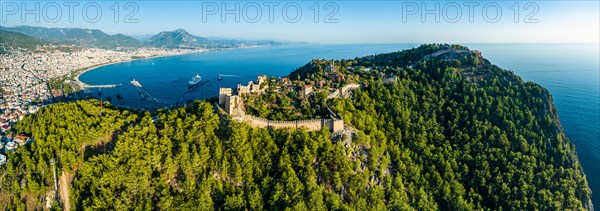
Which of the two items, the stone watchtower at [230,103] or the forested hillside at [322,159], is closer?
the forested hillside at [322,159]

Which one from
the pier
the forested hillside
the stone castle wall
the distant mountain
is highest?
the distant mountain

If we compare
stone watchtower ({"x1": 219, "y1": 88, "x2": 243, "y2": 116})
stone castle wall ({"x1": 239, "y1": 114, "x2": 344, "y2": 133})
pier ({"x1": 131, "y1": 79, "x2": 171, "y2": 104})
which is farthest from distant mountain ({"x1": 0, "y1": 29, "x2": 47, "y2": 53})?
stone castle wall ({"x1": 239, "y1": 114, "x2": 344, "y2": 133})

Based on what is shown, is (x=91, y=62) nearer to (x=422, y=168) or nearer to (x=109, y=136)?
(x=109, y=136)

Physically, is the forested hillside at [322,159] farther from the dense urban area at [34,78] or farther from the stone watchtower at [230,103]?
the dense urban area at [34,78]

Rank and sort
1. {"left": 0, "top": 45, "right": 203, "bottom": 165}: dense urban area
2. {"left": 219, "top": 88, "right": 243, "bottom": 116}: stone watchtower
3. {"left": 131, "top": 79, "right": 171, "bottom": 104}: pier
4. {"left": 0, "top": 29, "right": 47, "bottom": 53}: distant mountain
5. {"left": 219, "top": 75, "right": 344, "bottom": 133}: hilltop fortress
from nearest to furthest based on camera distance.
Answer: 1. {"left": 219, "top": 75, "right": 344, "bottom": 133}: hilltop fortress
2. {"left": 219, "top": 88, "right": 243, "bottom": 116}: stone watchtower
3. {"left": 0, "top": 45, "right": 203, "bottom": 165}: dense urban area
4. {"left": 131, "top": 79, "right": 171, "bottom": 104}: pier
5. {"left": 0, "top": 29, "right": 47, "bottom": 53}: distant mountain

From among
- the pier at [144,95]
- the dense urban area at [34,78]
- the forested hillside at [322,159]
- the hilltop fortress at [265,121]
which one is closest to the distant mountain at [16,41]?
the dense urban area at [34,78]

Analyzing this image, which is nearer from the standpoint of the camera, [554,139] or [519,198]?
[519,198]

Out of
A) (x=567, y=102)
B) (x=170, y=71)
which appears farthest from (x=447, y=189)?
(x=170, y=71)

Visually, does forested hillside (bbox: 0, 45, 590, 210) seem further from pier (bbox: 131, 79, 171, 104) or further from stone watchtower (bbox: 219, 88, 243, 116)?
pier (bbox: 131, 79, 171, 104)
